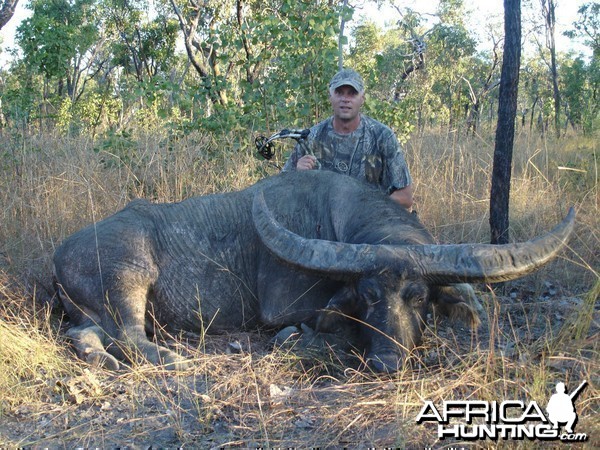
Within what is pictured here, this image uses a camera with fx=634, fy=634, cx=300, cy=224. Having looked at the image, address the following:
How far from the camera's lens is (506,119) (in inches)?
214

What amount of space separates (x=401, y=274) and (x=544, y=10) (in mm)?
17670

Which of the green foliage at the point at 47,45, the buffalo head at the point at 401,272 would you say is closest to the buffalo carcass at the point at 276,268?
the buffalo head at the point at 401,272

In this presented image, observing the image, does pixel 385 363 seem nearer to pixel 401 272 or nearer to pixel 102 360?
pixel 401 272

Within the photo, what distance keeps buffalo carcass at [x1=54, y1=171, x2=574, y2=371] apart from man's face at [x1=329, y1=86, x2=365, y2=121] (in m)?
1.10

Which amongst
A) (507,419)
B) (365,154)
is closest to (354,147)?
(365,154)

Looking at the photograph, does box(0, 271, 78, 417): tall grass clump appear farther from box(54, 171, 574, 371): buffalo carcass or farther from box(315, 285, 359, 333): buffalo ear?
box(315, 285, 359, 333): buffalo ear

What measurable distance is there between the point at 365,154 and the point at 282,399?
9.88 feet

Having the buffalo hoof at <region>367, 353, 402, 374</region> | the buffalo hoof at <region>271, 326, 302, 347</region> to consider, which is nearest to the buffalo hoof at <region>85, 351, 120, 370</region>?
the buffalo hoof at <region>271, 326, 302, 347</region>

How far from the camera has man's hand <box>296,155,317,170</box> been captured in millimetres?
5504

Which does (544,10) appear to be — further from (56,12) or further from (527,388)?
(527,388)

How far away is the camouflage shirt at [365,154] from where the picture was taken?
18.7ft

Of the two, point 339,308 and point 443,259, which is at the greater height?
point 443,259

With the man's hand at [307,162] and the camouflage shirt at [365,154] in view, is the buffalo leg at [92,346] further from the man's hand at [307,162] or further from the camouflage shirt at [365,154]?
the camouflage shirt at [365,154]

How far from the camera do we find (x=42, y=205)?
6.56 m
